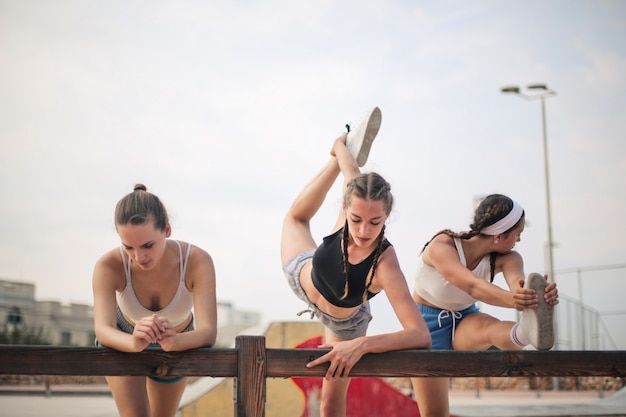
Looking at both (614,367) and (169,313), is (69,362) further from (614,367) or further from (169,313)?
(614,367)

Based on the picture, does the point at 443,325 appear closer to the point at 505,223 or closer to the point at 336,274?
the point at 505,223

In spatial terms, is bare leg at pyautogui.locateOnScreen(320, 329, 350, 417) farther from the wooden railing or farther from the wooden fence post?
the wooden fence post

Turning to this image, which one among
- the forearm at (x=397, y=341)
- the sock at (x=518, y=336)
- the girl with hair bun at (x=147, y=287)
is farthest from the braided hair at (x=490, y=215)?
the girl with hair bun at (x=147, y=287)

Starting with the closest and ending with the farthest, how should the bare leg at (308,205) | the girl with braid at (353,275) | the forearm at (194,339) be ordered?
the forearm at (194,339), the girl with braid at (353,275), the bare leg at (308,205)

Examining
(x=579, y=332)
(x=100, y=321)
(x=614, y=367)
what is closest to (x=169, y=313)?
(x=100, y=321)

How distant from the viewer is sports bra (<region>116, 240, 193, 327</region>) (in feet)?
12.8

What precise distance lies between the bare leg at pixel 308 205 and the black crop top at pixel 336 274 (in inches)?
28.1

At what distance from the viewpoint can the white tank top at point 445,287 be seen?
4555 mm

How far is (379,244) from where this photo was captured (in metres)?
3.87

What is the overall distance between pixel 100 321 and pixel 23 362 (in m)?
0.43

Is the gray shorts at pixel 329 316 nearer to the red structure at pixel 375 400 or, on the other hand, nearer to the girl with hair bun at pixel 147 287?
the girl with hair bun at pixel 147 287

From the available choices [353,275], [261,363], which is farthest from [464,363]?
[261,363]

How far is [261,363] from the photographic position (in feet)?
11.3

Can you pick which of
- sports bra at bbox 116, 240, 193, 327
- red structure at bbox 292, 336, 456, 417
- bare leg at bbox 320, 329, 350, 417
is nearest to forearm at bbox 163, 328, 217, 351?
sports bra at bbox 116, 240, 193, 327
